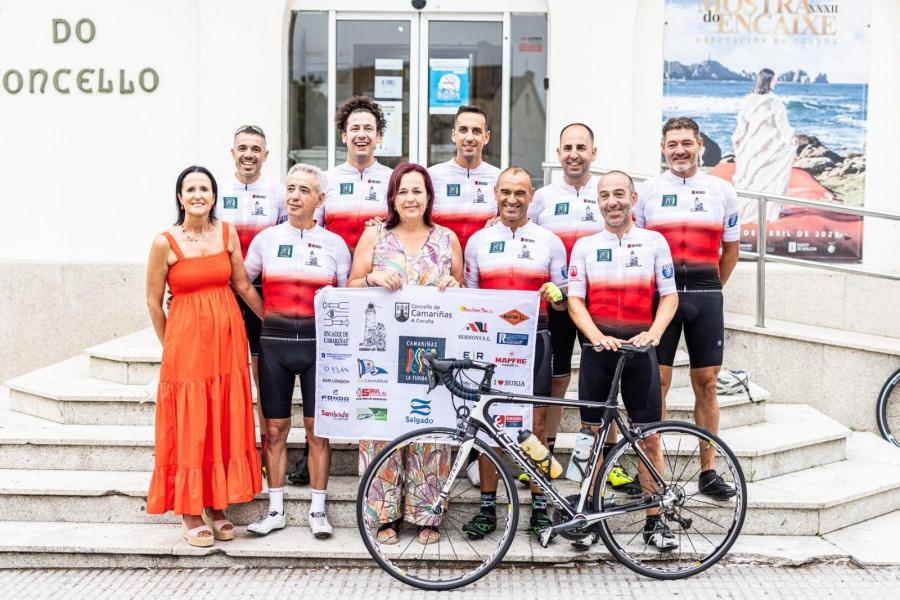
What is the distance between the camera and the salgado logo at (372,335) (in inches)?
200

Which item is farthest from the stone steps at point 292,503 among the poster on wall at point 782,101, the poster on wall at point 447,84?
the poster on wall at point 447,84

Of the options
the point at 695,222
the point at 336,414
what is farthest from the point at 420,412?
the point at 695,222

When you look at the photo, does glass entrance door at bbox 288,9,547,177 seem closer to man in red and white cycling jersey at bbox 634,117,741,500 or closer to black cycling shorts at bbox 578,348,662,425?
man in red and white cycling jersey at bbox 634,117,741,500

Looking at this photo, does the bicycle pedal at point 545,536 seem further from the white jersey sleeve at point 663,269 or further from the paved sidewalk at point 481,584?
the white jersey sleeve at point 663,269

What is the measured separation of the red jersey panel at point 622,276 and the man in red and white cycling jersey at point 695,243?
421mm

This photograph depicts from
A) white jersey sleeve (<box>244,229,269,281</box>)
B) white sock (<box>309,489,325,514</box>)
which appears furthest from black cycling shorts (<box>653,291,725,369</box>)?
white jersey sleeve (<box>244,229,269,281</box>)

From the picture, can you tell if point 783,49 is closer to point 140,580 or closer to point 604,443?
point 604,443

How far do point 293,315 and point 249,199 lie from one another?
3.28 ft

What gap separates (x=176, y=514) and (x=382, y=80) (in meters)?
5.01

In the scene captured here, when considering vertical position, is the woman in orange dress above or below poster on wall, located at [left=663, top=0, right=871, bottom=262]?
below

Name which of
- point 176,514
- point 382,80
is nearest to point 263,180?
point 176,514

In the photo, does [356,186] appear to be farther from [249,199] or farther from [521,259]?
[521,259]

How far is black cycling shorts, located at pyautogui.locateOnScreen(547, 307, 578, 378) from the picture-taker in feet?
18.0

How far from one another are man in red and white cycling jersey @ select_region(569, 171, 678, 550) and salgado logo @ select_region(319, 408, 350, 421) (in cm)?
133
